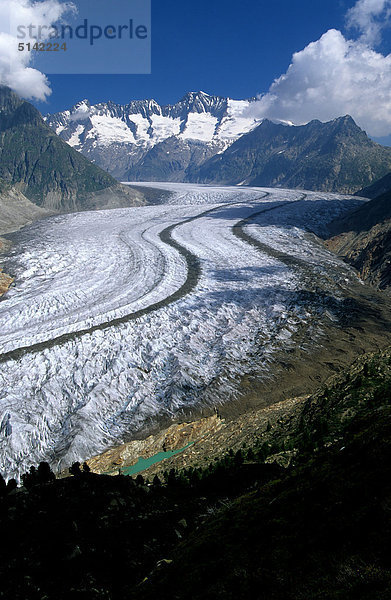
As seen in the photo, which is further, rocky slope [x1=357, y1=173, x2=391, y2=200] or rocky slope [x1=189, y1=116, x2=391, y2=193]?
rocky slope [x1=189, y1=116, x2=391, y2=193]

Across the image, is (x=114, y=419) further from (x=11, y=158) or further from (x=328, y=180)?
(x=328, y=180)

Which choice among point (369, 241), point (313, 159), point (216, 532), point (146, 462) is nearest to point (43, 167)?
point (369, 241)

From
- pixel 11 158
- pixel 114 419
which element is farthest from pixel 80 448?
pixel 11 158

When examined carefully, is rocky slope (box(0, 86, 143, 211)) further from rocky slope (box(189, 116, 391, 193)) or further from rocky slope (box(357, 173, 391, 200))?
rocky slope (box(189, 116, 391, 193))

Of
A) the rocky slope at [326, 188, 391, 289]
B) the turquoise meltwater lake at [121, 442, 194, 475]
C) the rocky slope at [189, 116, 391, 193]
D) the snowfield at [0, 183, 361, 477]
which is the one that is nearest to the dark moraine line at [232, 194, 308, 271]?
the snowfield at [0, 183, 361, 477]

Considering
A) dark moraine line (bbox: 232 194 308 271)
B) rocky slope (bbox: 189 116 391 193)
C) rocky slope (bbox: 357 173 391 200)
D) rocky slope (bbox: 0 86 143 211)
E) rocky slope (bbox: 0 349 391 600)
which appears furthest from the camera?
rocky slope (bbox: 189 116 391 193)
